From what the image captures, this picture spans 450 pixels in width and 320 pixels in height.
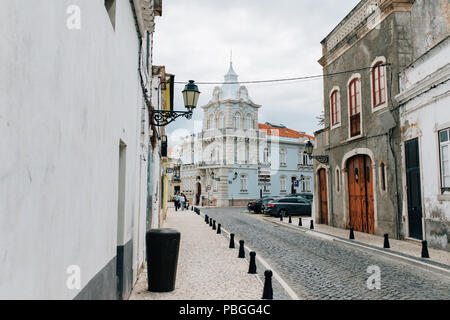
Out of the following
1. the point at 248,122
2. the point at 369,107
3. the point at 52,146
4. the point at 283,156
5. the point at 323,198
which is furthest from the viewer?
the point at 283,156

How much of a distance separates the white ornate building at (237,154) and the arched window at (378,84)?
28.0 m

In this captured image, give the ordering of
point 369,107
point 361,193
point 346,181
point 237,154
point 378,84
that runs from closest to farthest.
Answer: point 378,84 < point 369,107 < point 361,193 < point 346,181 < point 237,154

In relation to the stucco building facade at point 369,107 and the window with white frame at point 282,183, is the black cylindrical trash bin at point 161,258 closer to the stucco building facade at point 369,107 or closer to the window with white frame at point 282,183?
the stucco building facade at point 369,107

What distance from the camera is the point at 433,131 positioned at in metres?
10.7

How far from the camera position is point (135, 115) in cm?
651

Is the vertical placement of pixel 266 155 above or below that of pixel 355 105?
above

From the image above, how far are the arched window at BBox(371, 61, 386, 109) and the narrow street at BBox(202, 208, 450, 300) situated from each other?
19.6 ft

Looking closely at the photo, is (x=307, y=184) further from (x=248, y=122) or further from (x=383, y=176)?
(x=383, y=176)

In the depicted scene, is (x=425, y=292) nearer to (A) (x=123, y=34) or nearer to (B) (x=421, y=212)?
(B) (x=421, y=212)

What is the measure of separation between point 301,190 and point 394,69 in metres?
38.0

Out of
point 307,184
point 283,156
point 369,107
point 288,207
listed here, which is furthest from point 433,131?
Answer: point 307,184

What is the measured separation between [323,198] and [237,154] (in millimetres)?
24758

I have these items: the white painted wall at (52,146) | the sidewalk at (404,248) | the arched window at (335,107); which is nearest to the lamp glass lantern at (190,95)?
the white painted wall at (52,146)

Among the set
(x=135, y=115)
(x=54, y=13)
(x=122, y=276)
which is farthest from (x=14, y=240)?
(x=135, y=115)
